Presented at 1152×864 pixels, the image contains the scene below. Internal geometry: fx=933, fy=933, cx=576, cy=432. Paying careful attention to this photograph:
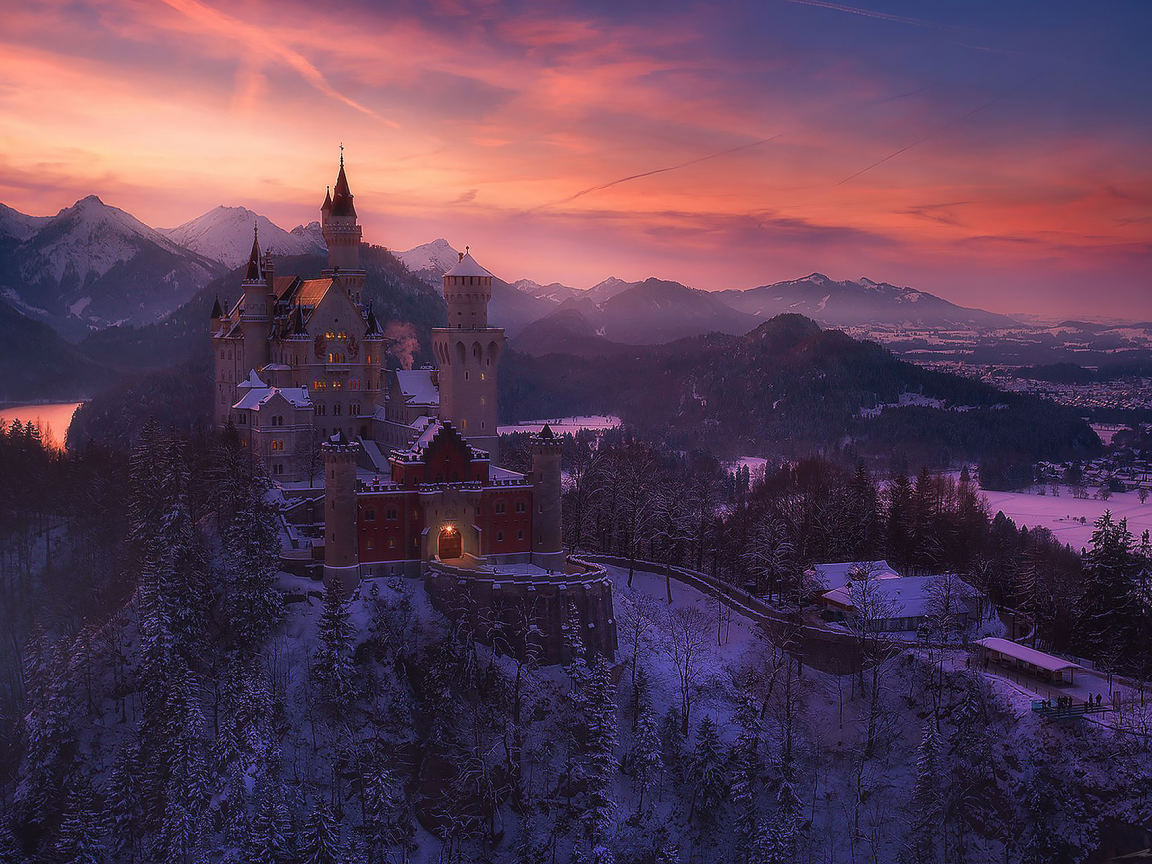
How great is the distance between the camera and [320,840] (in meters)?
52.2

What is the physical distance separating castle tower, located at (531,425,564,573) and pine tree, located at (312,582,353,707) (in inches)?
669

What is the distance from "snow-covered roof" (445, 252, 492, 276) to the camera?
262 feet

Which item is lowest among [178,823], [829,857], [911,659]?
[829,857]

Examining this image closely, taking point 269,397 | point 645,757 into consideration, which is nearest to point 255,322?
point 269,397

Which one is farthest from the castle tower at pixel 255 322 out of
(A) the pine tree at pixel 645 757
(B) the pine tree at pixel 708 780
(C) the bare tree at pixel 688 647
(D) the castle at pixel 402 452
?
(B) the pine tree at pixel 708 780

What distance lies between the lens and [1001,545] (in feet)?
307

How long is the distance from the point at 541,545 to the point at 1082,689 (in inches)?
1526

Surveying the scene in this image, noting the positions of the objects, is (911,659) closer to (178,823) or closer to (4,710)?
(178,823)

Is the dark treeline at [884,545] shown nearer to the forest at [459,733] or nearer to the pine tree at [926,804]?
the forest at [459,733]

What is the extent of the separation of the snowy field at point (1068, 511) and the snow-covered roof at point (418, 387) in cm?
8728

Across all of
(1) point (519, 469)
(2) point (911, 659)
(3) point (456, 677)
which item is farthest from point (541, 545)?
(1) point (519, 469)

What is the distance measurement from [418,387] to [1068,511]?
117 meters

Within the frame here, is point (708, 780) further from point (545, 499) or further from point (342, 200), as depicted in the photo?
point (342, 200)

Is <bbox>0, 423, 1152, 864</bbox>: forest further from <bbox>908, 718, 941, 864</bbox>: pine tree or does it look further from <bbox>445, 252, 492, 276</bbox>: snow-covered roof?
<bbox>445, 252, 492, 276</bbox>: snow-covered roof
